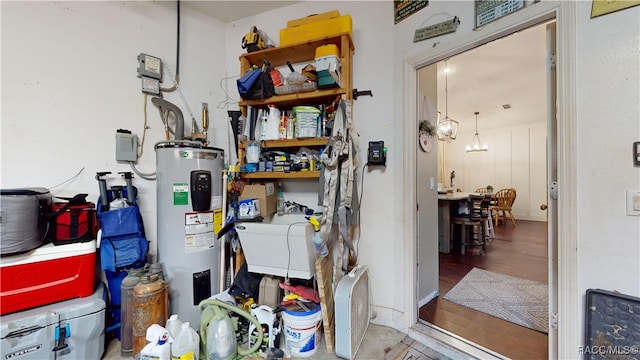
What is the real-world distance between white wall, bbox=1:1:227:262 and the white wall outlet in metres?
3.11

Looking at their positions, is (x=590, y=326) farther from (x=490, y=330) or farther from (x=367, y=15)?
(x=367, y=15)

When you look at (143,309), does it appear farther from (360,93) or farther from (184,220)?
(360,93)

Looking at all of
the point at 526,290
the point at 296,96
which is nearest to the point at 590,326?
the point at 526,290

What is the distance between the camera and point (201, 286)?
1946 millimetres

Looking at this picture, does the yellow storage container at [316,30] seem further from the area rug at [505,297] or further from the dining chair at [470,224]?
the dining chair at [470,224]

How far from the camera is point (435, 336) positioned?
187 centimetres

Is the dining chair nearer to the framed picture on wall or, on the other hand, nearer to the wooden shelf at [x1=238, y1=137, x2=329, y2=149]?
the framed picture on wall

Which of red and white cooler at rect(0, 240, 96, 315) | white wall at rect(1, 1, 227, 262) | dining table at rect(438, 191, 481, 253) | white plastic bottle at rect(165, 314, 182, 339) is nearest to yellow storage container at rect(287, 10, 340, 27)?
white wall at rect(1, 1, 227, 262)

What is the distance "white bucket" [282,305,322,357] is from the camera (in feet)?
5.47

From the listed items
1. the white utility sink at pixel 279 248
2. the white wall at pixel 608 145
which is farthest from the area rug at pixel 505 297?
the white utility sink at pixel 279 248

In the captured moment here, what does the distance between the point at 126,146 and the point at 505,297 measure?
3791 millimetres

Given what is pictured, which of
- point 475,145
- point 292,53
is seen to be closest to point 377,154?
point 292,53

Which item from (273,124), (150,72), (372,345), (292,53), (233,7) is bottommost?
(372,345)

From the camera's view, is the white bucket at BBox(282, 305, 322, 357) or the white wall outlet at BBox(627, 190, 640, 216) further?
the white bucket at BBox(282, 305, 322, 357)
